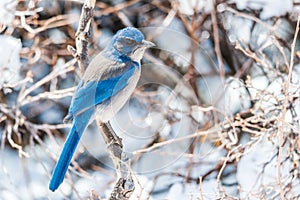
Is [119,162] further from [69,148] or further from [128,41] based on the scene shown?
[128,41]

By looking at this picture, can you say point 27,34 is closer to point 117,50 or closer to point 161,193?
point 161,193

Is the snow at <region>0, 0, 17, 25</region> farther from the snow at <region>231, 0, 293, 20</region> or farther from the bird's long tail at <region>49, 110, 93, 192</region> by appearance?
the bird's long tail at <region>49, 110, 93, 192</region>

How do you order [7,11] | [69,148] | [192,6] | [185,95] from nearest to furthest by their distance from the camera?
[69,148] → [185,95] → [7,11] → [192,6]

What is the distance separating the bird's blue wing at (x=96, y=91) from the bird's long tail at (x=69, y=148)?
2 centimetres

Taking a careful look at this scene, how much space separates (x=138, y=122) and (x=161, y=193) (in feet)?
4.53

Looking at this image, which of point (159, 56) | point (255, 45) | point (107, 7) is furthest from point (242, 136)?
point (107, 7)

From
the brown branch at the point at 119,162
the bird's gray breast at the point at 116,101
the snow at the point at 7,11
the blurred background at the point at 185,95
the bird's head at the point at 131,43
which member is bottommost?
the blurred background at the point at 185,95

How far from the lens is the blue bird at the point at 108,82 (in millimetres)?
1107

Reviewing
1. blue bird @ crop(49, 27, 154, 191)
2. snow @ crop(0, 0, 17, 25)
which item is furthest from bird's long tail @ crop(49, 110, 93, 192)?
snow @ crop(0, 0, 17, 25)

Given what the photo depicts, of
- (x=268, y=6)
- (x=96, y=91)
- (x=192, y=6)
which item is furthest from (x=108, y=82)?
(x=268, y=6)

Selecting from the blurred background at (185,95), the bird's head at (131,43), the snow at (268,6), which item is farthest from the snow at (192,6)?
the bird's head at (131,43)

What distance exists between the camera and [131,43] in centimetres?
115

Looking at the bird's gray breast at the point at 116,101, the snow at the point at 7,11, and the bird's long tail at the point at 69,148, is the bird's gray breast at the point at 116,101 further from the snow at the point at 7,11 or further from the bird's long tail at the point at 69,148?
the snow at the point at 7,11

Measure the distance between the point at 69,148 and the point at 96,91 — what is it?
12cm
